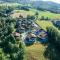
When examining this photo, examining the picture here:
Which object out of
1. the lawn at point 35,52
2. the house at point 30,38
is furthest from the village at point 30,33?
the lawn at point 35,52

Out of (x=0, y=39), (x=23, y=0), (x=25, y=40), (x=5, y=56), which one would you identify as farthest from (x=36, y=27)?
(x=23, y=0)

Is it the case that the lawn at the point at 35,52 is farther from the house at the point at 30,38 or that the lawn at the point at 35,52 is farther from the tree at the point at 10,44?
the tree at the point at 10,44

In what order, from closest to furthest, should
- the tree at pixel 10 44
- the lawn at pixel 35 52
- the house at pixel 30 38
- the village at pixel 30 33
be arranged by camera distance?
the tree at pixel 10 44 → the lawn at pixel 35 52 → the house at pixel 30 38 → the village at pixel 30 33

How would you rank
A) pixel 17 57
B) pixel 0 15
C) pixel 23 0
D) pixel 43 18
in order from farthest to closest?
pixel 23 0 < pixel 43 18 < pixel 0 15 < pixel 17 57

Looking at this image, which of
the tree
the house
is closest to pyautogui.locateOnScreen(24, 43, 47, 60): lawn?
the house

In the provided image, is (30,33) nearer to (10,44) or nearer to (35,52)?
(35,52)

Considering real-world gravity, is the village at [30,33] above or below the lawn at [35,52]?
above

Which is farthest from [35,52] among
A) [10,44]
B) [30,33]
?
[30,33]

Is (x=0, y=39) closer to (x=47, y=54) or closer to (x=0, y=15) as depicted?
(x=47, y=54)
